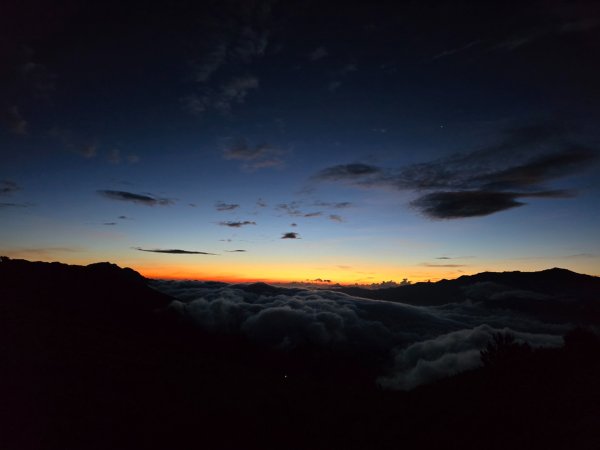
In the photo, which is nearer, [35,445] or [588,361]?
[35,445]

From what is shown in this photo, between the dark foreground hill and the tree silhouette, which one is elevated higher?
the tree silhouette

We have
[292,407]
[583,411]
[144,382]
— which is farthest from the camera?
[144,382]

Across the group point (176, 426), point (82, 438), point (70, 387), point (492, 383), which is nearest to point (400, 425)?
point (492, 383)

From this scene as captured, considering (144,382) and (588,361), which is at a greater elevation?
(588,361)

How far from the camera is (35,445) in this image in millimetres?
14141

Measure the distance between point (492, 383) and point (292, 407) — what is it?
1344 centimetres

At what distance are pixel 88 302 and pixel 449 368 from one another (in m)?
197

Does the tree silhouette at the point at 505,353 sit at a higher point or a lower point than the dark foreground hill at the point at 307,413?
higher

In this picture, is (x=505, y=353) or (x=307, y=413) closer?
(x=307, y=413)

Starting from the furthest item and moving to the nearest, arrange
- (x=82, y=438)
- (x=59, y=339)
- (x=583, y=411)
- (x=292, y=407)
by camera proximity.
Result: 1. (x=59, y=339)
2. (x=292, y=407)
3. (x=82, y=438)
4. (x=583, y=411)

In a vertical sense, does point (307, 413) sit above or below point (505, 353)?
below

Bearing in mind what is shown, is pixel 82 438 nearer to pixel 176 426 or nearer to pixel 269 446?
pixel 176 426

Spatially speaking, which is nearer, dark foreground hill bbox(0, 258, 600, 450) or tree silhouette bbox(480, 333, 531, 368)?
dark foreground hill bbox(0, 258, 600, 450)

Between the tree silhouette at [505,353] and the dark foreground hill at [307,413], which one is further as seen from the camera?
the tree silhouette at [505,353]
